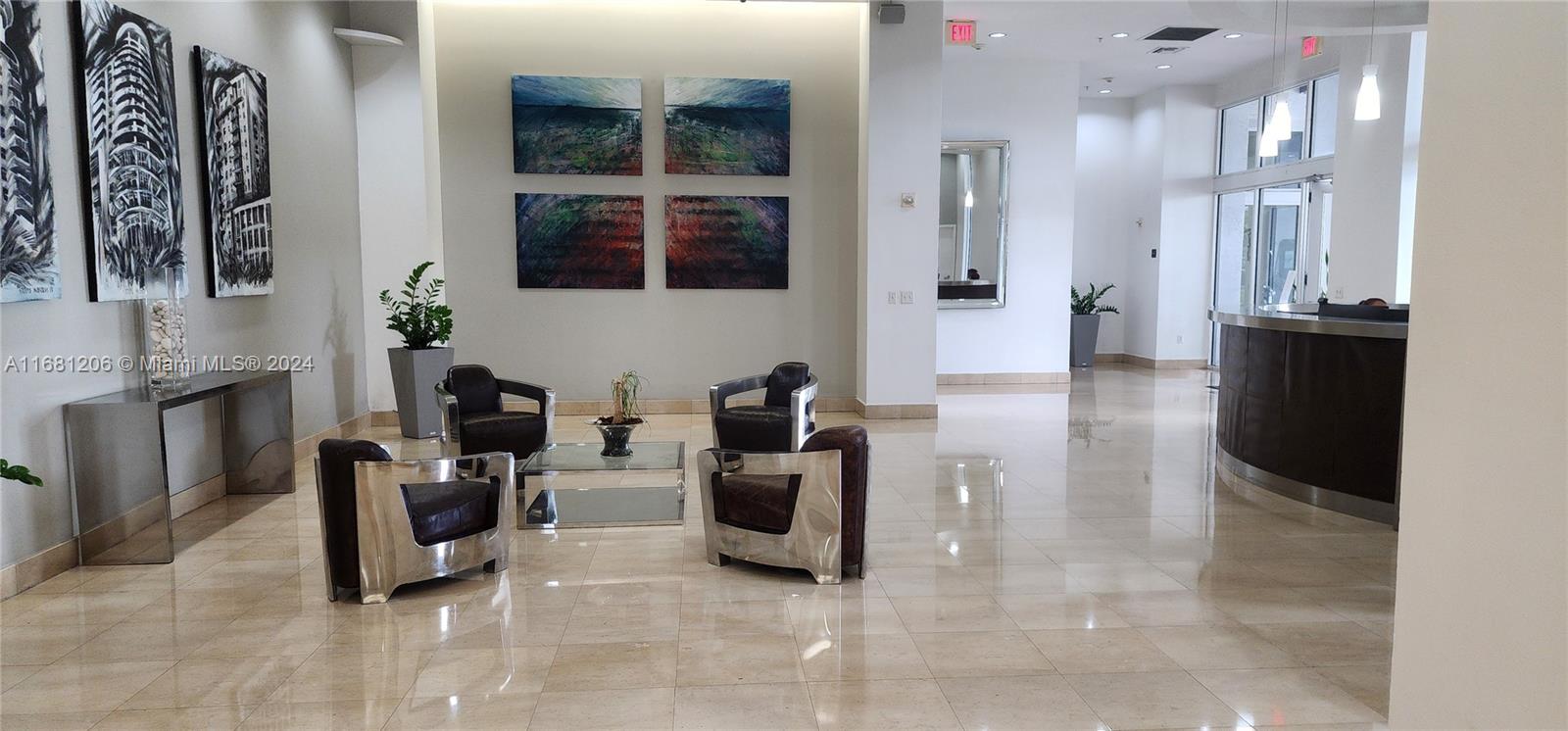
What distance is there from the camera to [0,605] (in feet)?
13.6

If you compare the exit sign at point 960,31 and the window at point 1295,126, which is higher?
the exit sign at point 960,31

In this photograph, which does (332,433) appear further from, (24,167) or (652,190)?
(24,167)

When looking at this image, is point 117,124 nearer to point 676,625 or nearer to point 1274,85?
point 676,625

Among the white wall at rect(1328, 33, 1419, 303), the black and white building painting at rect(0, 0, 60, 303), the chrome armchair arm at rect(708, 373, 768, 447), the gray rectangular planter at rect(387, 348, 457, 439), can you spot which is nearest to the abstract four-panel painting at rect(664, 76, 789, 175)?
the gray rectangular planter at rect(387, 348, 457, 439)

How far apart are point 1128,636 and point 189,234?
18.9ft

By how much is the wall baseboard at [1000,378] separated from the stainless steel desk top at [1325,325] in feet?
18.1

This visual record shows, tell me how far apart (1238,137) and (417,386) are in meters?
11.0

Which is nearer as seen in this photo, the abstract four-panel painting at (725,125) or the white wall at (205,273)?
the white wall at (205,273)

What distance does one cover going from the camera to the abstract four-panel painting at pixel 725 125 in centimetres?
926

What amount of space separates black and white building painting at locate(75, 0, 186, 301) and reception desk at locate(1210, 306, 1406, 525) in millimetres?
6638

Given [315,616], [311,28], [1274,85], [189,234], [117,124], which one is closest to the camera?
[315,616]

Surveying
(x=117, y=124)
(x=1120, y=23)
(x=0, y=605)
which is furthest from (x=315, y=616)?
(x=1120, y=23)

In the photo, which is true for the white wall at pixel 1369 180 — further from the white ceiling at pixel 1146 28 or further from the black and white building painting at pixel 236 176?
the black and white building painting at pixel 236 176

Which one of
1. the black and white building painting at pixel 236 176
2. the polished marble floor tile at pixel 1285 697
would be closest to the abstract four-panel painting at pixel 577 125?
the black and white building painting at pixel 236 176
